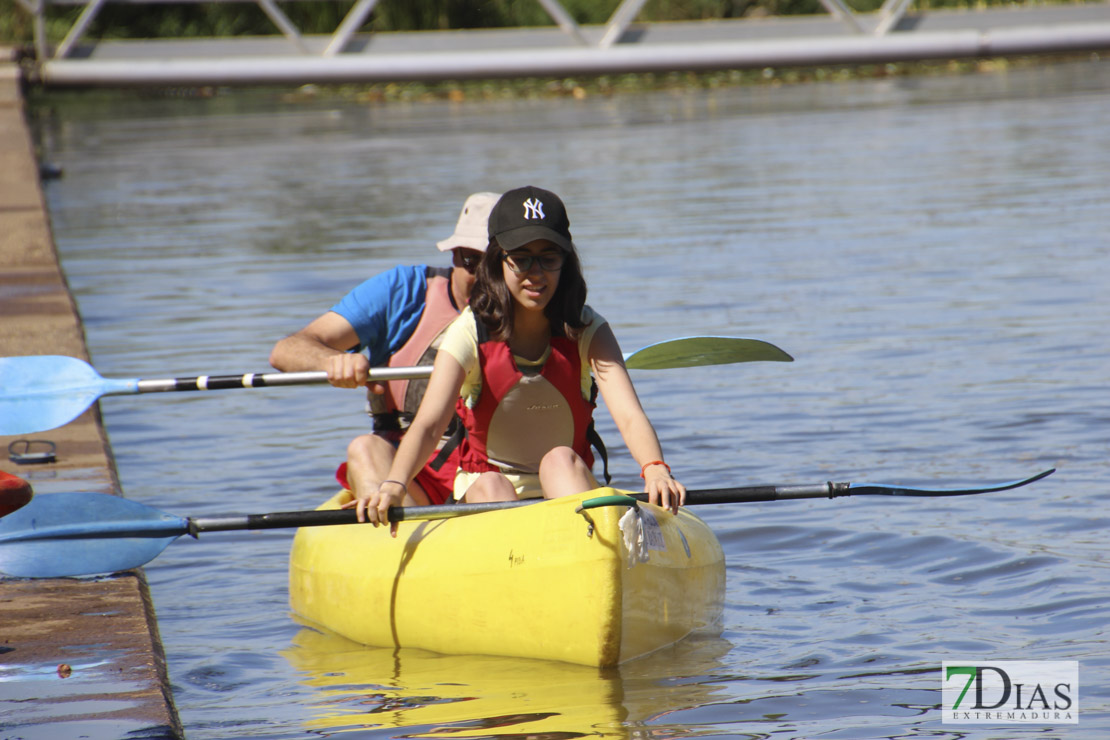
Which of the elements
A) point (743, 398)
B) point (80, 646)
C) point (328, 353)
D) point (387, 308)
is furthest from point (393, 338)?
point (743, 398)

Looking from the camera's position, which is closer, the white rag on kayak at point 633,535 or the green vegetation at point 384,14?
the white rag on kayak at point 633,535

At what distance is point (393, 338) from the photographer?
17.1 ft

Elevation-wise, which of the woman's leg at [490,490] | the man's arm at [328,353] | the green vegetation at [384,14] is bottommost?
the woman's leg at [490,490]

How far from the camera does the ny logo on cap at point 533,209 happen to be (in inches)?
167

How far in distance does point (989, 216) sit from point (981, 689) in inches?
359

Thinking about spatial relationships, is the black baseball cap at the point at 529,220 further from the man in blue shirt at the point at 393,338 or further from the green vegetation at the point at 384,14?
the green vegetation at the point at 384,14

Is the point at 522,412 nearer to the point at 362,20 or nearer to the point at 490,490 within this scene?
the point at 490,490

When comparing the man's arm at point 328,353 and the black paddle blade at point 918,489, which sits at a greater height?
the man's arm at point 328,353

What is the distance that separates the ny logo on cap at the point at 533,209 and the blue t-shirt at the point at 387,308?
0.97m

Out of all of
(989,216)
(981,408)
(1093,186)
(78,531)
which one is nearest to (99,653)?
(78,531)

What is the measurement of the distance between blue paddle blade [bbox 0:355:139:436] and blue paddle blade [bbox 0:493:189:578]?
527 mm

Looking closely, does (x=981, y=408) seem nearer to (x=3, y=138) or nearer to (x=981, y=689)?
(x=981, y=689)

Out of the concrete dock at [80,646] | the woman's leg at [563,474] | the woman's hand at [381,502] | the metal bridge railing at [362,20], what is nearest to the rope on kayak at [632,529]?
the woman's leg at [563,474]

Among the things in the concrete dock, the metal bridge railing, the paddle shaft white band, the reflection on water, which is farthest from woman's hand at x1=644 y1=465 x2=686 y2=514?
the metal bridge railing
